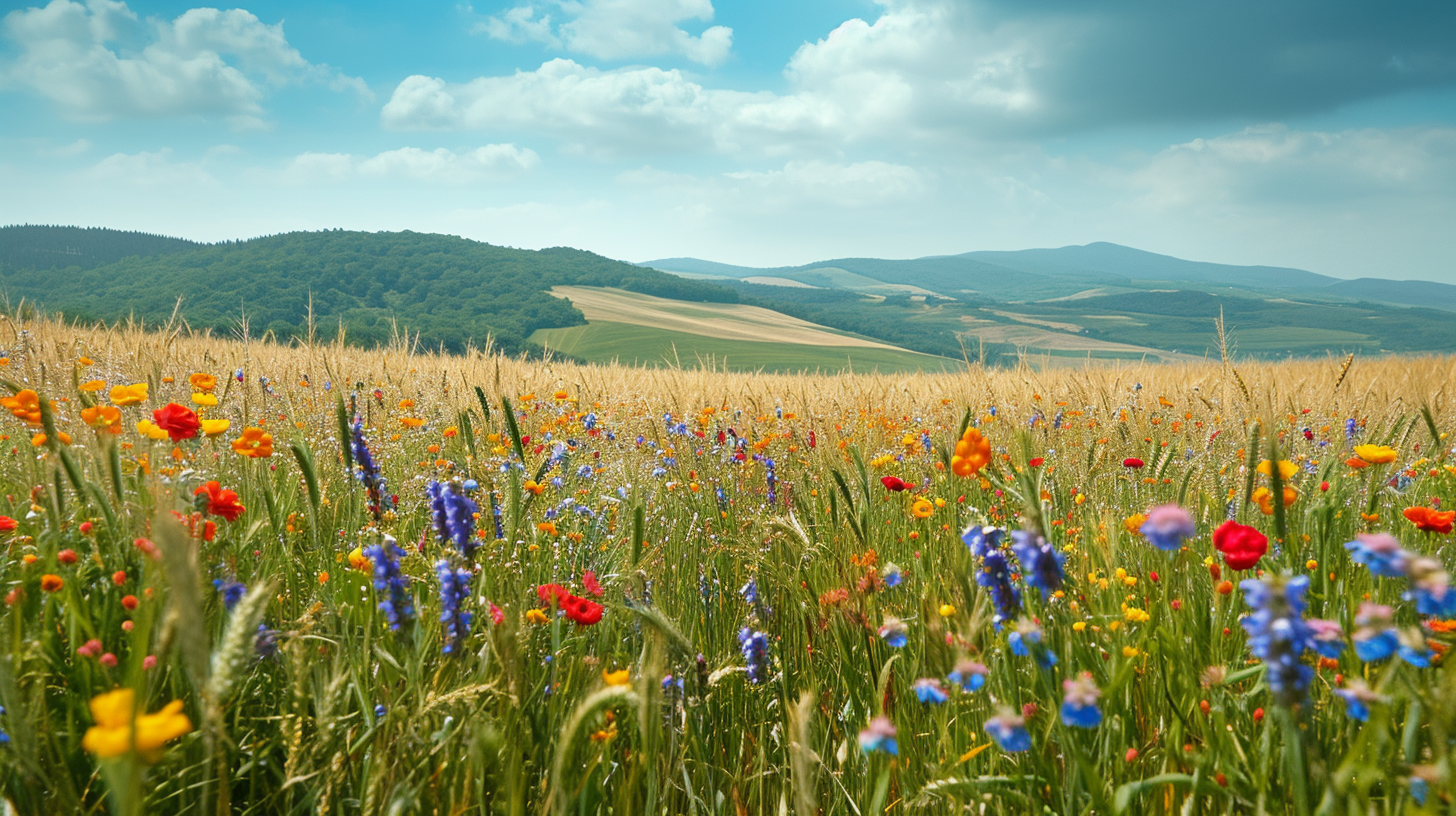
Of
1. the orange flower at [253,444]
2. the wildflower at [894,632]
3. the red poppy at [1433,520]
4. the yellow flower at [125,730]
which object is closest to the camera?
the yellow flower at [125,730]

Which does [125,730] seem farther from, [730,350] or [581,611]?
[730,350]

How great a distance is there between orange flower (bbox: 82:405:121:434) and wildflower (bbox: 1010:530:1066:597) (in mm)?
1664

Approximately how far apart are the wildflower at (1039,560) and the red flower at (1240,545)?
410mm

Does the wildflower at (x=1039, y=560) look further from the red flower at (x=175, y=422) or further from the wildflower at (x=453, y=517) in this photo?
the red flower at (x=175, y=422)

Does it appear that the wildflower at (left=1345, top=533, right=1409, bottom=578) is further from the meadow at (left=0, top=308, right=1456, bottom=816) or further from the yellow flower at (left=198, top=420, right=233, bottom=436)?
the yellow flower at (left=198, top=420, right=233, bottom=436)

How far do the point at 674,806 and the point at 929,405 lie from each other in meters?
5.52

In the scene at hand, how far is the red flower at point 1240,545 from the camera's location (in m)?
1.24

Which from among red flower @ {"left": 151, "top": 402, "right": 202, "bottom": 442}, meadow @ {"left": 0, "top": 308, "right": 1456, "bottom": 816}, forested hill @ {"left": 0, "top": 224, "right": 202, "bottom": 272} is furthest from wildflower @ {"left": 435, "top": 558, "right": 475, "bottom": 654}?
forested hill @ {"left": 0, "top": 224, "right": 202, "bottom": 272}

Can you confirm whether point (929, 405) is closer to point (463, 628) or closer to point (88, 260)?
point (463, 628)

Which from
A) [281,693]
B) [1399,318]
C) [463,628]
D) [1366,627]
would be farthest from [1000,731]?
[1399,318]

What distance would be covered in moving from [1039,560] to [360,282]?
103292 mm

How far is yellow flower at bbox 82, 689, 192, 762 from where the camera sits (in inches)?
20.7

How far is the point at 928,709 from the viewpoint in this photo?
6.03 feet

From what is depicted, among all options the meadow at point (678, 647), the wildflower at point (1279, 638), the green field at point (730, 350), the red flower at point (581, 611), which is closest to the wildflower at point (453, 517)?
the meadow at point (678, 647)
